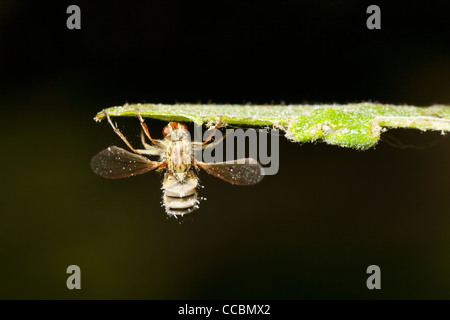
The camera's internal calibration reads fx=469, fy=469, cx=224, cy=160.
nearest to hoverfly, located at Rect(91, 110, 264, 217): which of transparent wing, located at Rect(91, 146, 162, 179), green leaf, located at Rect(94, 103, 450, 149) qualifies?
transparent wing, located at Rect(91, 146, 162, 179)

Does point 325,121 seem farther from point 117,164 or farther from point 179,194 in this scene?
point 117,164

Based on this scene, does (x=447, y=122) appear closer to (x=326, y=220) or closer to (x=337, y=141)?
(x=337, y=141)

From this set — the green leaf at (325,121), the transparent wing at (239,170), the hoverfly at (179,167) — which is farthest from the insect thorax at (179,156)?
the green leaf at (325,121)

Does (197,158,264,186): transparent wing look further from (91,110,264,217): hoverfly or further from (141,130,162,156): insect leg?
(141,130,162,156): insect leg

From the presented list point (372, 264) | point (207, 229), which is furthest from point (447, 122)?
point (207, 229)

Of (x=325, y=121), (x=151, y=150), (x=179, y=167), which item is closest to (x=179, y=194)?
(x=179, y=167)

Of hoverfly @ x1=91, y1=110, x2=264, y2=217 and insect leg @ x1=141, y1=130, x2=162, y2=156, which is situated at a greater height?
insect leg @ x1=141, y1=130, x2=162, y2=156

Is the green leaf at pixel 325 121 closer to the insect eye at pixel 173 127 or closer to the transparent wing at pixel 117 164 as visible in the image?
the transparent wing at pixel 117 164
